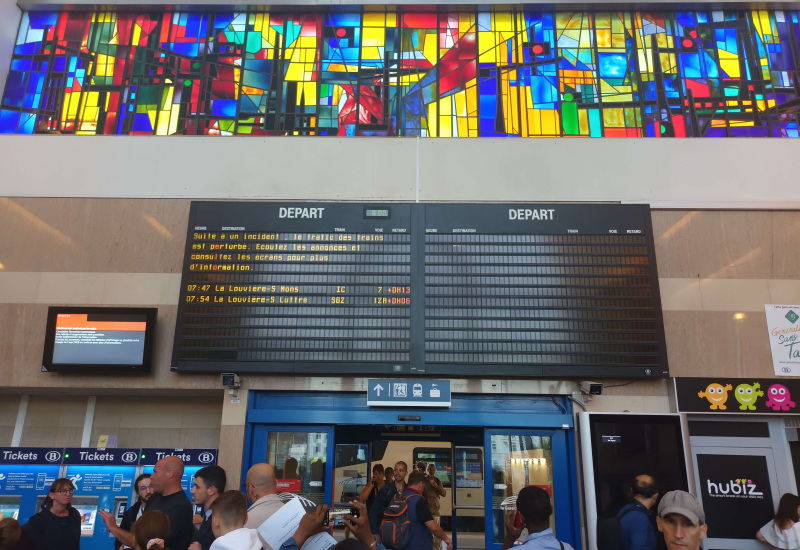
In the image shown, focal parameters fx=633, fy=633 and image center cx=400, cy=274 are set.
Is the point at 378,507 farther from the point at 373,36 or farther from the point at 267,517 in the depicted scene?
the point at 373,36

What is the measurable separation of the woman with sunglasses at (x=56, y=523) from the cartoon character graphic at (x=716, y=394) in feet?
18.3

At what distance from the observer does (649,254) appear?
21.2 ft

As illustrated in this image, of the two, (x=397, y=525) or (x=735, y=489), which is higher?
(x=735, y=489)

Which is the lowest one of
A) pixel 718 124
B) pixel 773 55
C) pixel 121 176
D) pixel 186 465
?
pixel 186 465

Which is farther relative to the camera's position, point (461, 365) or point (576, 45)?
point (576, 45)

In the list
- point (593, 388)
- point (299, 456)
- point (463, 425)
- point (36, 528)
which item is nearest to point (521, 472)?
point (463, 425)

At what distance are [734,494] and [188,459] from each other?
5.36 meters

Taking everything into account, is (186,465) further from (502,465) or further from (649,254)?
(649,254)

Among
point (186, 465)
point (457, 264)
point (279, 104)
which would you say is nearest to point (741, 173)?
point (457, 264)

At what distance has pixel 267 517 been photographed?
3184 mm

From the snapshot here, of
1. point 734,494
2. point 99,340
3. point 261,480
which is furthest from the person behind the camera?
point 99,340

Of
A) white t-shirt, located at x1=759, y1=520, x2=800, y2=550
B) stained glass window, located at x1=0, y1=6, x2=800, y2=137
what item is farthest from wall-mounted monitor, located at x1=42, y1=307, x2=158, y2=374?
white t-shirt, located at x1=759, y1=520, x2=800, y2=550

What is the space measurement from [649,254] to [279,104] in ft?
15.1

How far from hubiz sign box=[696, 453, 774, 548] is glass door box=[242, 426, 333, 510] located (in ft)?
11.8
